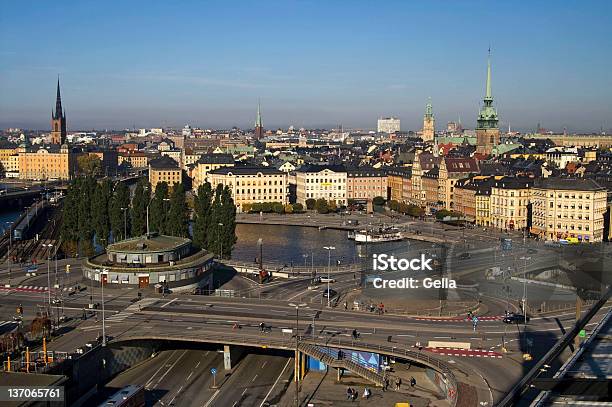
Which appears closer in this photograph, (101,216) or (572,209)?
(101,216)

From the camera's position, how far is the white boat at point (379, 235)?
212 feet

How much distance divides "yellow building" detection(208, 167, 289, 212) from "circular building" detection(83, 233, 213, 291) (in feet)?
175

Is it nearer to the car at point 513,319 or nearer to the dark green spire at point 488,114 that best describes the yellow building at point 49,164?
the dark green spire at point 488,114

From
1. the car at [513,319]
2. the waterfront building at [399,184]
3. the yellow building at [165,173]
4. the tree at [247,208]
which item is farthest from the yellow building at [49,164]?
the car at [513,319]

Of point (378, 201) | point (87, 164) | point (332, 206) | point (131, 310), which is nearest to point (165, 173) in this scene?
point (87, 164)

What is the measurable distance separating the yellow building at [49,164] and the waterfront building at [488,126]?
71.6 m

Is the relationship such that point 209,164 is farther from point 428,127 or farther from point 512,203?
point 428,127

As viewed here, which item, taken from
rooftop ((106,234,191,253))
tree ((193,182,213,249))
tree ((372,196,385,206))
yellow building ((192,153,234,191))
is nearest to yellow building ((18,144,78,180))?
yellow building ((192,153,234,191))

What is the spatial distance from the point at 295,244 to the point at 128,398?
42.2 m

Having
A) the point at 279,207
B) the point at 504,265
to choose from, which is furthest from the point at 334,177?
the point at 504,265

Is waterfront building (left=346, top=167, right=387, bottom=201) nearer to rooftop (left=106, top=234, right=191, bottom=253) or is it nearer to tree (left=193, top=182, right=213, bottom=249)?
tree (left=193, top=182, right=213, bottom=249)

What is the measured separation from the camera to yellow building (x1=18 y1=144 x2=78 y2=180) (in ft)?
459

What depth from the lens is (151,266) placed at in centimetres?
3441

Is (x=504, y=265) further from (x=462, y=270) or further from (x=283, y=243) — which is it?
(x=283, y=243)
